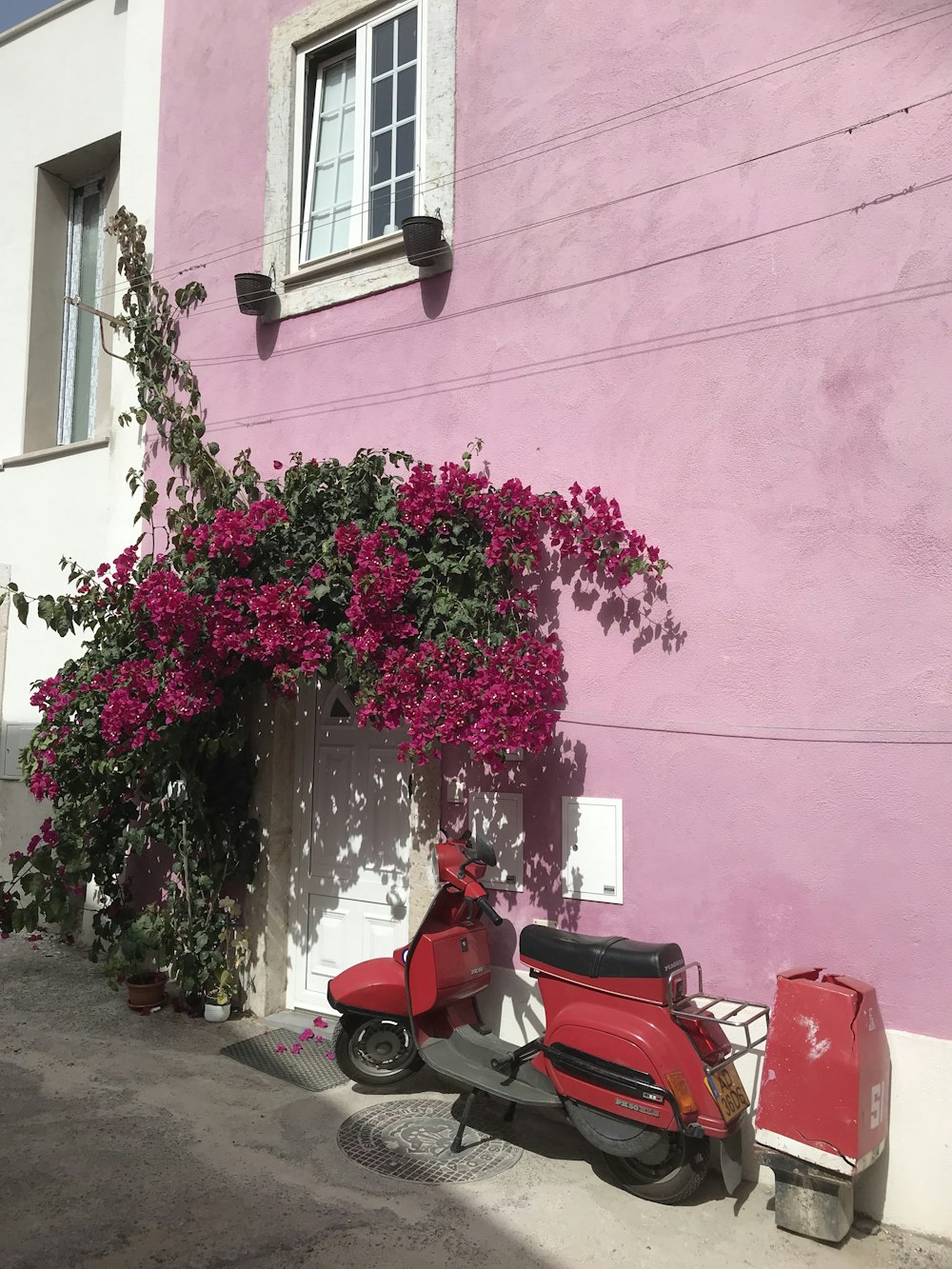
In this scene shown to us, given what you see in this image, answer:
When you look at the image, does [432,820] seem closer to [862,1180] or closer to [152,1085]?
[152,1085]

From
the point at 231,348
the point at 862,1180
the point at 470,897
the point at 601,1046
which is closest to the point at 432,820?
the point at 470,897

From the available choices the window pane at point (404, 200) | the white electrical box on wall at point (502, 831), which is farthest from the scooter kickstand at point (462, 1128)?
the window pane at point (404, 200)

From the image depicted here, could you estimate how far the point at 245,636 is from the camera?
17.5ft

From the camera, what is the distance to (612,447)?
205 inches

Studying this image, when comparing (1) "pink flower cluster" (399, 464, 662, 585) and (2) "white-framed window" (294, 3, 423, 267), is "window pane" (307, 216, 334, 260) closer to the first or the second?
(2) "white-framed window" (294, 3, 423, 267)

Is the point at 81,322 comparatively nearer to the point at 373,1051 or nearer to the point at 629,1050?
the point at 373,1051

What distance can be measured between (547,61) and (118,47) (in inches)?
172

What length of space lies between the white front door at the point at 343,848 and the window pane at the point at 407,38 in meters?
3.99

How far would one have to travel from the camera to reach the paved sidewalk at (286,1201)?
3.67 m

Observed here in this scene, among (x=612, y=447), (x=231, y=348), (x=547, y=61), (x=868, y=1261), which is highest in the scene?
(x=547, y=61)

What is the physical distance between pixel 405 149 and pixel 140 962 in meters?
5.36

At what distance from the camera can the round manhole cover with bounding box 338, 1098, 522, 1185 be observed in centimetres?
431

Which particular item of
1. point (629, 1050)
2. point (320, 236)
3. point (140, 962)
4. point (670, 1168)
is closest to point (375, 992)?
point (629, 1050)

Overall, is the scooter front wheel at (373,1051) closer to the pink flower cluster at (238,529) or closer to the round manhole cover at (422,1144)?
the round manhole cover at (422,1144)
